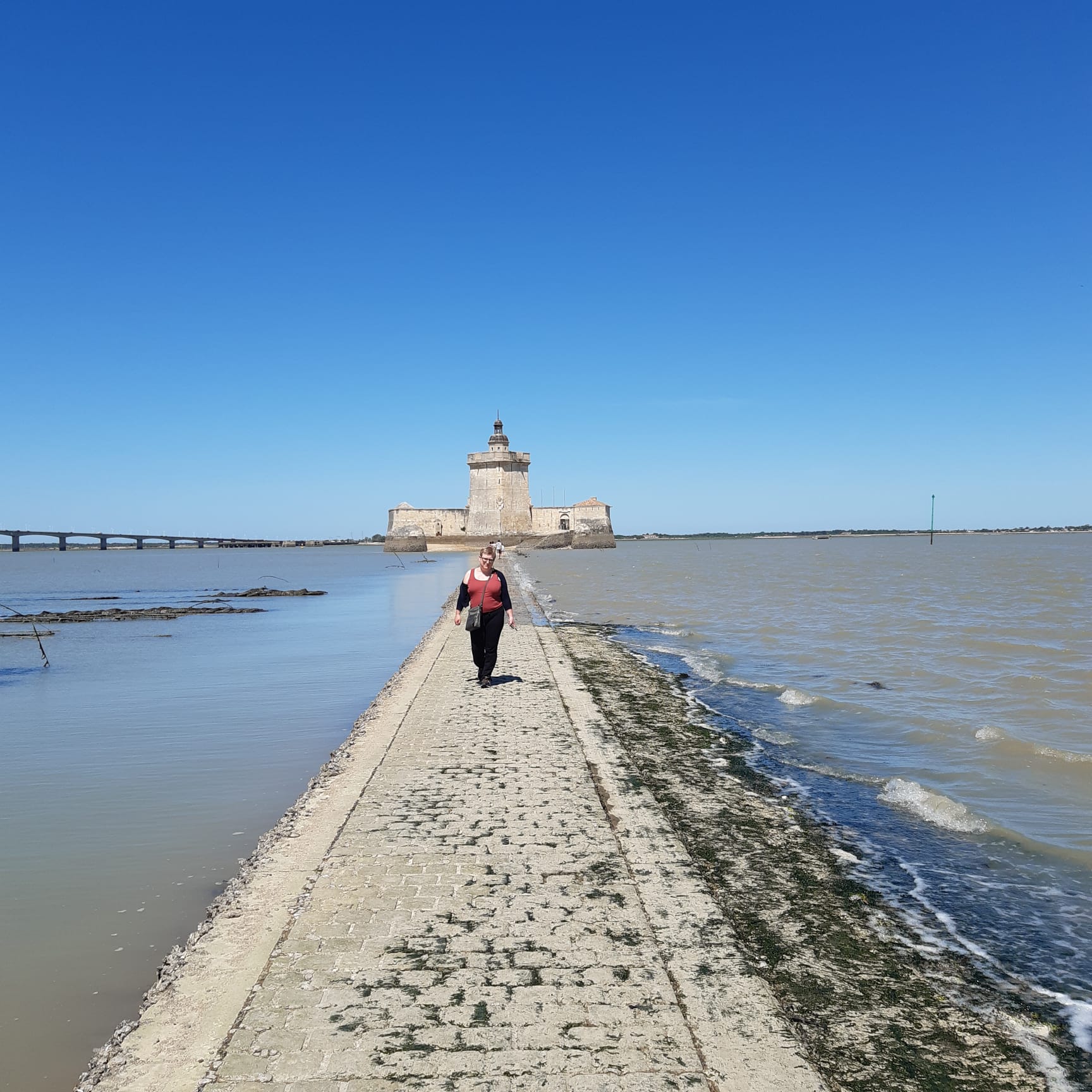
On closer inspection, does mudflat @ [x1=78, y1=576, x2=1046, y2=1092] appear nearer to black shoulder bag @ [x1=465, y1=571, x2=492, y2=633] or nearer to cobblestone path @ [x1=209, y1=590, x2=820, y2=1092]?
cobblestone path @ [x1=209, y1=590, x2=820, y2=1092]

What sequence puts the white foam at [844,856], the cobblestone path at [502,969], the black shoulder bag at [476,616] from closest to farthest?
1. the cobblestone path at [502,969]
2. the white foam at [844,856]
3. the black shoulder bag at [476,616]

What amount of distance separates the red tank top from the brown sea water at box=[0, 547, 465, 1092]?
1.80 meters

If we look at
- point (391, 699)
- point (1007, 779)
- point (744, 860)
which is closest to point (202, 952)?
point (744, 860)

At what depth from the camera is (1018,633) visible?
1742 centimetres

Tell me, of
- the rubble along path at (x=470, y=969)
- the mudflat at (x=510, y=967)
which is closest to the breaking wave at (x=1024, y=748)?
the mudflat at (x=510, y=967)

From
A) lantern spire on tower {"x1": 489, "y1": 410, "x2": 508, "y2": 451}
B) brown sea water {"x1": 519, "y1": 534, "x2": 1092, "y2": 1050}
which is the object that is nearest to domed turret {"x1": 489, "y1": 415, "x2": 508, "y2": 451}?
lantern spire on tower {"x1": 489, "y1": 410, "x2": 508, "y2": 451}

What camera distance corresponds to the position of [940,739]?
29.1 feet

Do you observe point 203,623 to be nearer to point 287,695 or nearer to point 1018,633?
point 287,695

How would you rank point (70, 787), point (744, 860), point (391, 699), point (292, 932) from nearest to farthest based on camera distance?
point (292, 932) → point (744, 860) → point (70, 787) → point (391, 699)

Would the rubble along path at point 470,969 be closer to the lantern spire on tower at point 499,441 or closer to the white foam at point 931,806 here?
the white foam at point 931,806

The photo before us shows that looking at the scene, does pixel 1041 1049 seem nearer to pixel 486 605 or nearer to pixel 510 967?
pixel 510 967

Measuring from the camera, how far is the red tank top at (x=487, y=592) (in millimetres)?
9977

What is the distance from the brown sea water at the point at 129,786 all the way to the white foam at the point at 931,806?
14.9 feet

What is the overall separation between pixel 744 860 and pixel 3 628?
21.0 m
